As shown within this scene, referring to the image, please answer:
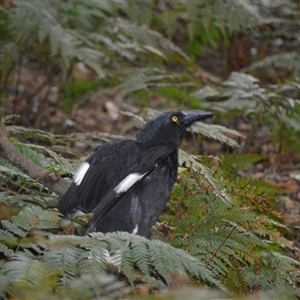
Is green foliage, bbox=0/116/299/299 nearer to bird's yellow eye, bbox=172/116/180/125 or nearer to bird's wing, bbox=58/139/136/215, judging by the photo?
bird's wing, bbox=58/139/136/215

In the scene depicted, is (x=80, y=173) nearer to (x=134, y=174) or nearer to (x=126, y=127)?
(x=134, y=174)

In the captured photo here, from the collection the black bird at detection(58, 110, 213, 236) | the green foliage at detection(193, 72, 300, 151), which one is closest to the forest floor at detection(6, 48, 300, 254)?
the green foliage at detection(193, 72, 300, 151)

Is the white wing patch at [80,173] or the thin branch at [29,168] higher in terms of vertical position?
the white wing patch at [80,173]

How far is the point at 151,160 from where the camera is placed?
3.64m

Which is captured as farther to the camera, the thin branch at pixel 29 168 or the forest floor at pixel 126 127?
the forest floor at pixel 126 127

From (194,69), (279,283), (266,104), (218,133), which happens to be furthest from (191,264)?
(194,69)

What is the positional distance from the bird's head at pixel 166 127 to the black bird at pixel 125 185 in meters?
0.09

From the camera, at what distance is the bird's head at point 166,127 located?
3.93m

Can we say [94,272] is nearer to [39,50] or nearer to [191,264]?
[191,264]

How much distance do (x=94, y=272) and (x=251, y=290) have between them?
57.9 inches

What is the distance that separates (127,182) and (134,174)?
0.24ft

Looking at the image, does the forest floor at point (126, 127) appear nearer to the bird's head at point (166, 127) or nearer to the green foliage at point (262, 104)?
the green foliage at point (262, 104)

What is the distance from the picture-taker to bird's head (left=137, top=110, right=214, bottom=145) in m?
3.93

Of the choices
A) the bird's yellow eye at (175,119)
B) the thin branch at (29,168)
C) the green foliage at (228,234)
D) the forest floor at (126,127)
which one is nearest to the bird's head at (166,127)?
the bird's yellow eye at (175,119)
